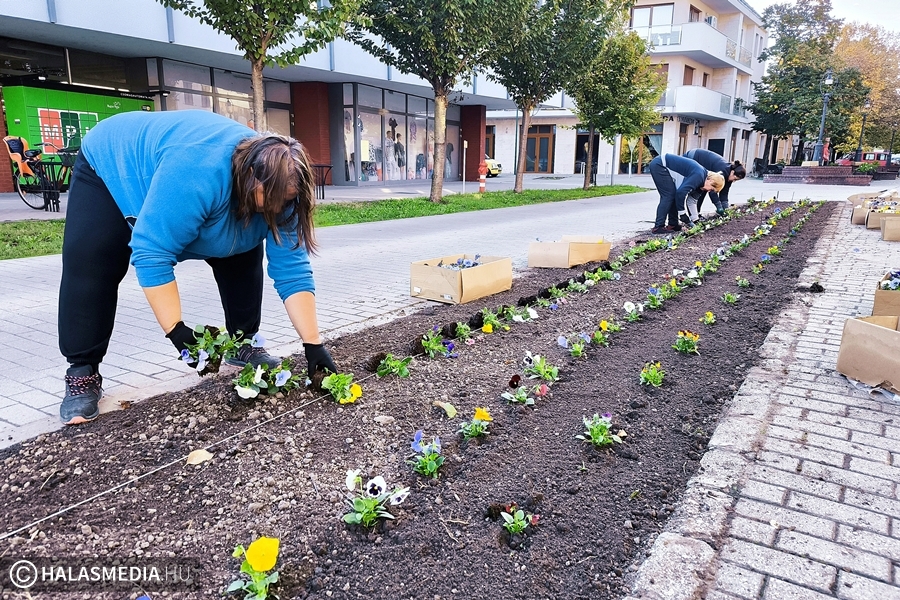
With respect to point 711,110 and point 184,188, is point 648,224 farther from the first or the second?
point 711,110

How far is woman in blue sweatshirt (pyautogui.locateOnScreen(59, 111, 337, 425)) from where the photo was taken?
8.04ft

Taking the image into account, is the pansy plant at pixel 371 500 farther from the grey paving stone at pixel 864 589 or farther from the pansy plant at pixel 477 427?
the grey paving stone at pixel 864 589

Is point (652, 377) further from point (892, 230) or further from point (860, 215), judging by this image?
point (860, 215)

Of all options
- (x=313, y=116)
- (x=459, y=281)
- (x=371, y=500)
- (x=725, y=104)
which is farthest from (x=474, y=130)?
(x=371, y=500)

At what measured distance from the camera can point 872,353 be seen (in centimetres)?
338

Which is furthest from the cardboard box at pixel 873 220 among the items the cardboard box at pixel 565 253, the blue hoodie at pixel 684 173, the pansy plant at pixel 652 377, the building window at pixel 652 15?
the building window at pixel 652 15

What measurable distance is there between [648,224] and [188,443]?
10.8 m

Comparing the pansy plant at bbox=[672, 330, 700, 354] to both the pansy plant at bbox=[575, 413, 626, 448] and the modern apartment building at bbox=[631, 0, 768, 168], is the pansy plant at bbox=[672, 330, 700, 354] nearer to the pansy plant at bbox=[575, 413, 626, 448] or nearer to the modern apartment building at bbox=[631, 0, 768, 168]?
the pansy plant at bbox=[575, 413, 626, 448]

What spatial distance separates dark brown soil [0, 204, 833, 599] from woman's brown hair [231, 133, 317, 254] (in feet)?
3.18

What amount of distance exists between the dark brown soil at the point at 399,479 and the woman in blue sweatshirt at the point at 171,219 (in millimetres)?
416

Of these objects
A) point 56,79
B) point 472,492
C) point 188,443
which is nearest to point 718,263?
point 472,492

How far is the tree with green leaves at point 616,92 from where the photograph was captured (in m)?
21.2

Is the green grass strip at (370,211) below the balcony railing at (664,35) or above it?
below

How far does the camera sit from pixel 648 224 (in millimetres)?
12109
